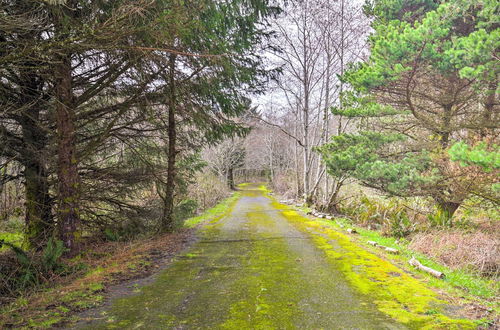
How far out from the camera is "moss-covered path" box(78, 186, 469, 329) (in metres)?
3.18

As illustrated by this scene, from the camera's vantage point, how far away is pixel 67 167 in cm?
517

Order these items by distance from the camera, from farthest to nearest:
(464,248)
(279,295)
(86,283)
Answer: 1. (464,248)
2. (86,283)
3. (279,295)

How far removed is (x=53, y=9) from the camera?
3.88 m

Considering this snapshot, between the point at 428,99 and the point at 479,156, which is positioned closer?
the point at 479,156

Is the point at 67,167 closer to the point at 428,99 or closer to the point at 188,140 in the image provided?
the point at 188,140

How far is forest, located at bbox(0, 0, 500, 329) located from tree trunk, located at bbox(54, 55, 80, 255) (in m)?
0.03

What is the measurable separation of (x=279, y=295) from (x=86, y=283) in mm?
3028

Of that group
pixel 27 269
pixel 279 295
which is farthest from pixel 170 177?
pixel 279 295

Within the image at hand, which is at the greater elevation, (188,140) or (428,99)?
(428,99)

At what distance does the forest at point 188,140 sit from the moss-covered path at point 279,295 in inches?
2.5

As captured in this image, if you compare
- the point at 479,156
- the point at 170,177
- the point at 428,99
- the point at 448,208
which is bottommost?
the point at 448,208

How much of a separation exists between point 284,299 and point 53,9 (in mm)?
5292

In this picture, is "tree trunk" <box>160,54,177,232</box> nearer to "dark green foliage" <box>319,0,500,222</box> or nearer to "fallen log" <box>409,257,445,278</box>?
"dark green foliage" <box>319,0,500,222</box>

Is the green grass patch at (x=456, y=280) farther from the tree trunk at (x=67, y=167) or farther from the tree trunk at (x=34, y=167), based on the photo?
the tree trunk at (x=34, y=167)
